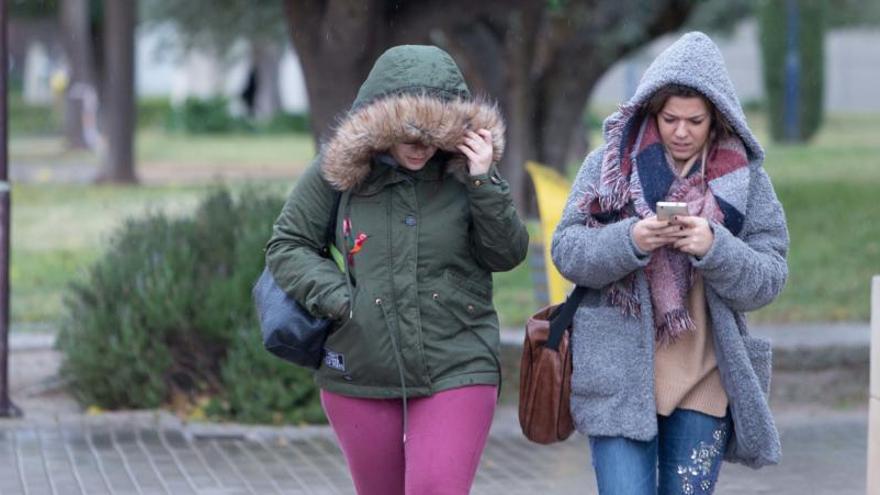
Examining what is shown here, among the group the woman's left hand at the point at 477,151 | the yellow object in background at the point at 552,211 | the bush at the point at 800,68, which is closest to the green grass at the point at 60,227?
the yellow object in background at the point at 552,211

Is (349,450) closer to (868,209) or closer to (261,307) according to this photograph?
(261,307)

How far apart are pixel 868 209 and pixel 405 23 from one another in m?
7.21

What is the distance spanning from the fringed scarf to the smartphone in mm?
196

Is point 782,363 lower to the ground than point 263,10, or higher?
lower

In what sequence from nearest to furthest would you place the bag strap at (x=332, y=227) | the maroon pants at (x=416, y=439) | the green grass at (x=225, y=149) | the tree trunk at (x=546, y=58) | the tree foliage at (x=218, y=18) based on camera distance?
the maroon pants at (x=416, y=439)
the bag strap at (x=332, y=227)
the tree trunk at (x=546, y=58)
the tree foliage at (x=218, y=18)
the green grass at (x=225, y=149)

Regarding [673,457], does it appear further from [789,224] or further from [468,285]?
[789,224]

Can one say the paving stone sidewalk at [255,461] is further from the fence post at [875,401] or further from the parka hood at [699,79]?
the parka hood at [699,79]

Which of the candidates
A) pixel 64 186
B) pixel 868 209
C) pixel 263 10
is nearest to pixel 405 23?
pixel 868 209

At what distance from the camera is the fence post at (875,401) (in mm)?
4969

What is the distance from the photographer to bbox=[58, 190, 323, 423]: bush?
779 centimetres

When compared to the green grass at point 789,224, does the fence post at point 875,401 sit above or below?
above

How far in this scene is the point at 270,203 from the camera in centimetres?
824

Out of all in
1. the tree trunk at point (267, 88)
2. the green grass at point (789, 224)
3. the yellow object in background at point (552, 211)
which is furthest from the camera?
the tree trunk at point (267, 88)

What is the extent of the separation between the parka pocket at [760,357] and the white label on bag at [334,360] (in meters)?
1.06
